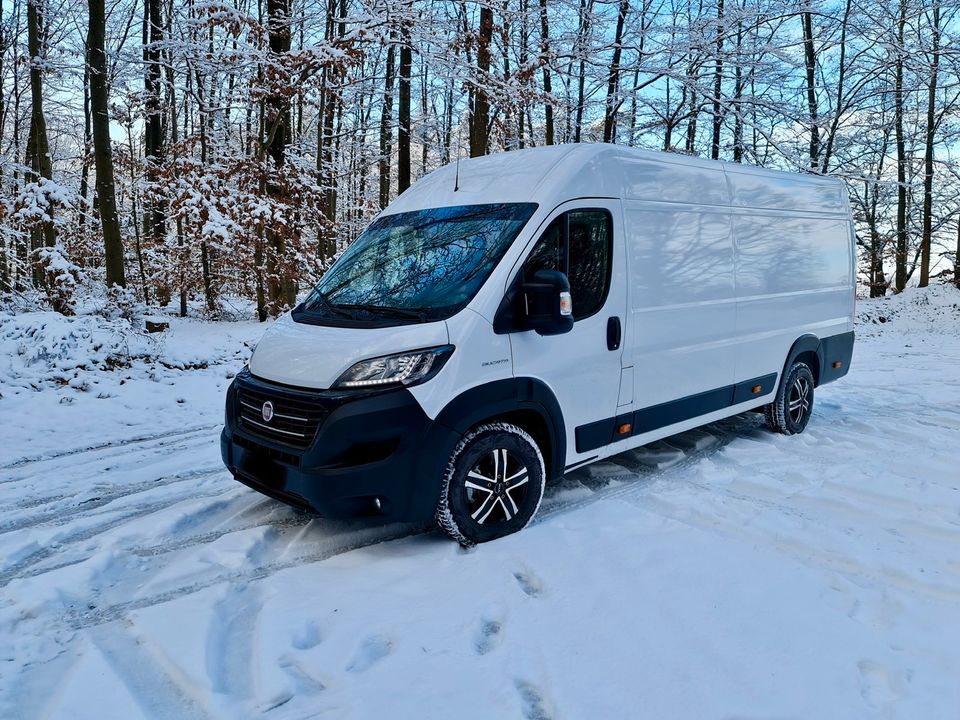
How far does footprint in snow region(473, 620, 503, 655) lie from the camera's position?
286 cm

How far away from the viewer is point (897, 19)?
16672 millimetres

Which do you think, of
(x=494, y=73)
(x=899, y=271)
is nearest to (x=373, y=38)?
(x=494, y=73)

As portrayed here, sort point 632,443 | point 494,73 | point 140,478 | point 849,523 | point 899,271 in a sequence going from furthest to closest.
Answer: point 899,271 < point 494,73 < point 140,478 < point 632,443 < point 849,523

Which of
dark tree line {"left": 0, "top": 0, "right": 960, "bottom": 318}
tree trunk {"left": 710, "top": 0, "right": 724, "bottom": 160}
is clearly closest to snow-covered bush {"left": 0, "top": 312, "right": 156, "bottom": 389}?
dark tree line {"left": 0, "top": 0, "right": 960, "bottom": 318}

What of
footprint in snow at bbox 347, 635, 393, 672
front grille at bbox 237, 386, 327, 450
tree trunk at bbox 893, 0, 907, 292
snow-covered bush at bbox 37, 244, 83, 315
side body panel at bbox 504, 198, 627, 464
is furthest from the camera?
tree trunk at bbox 893, 0, 907, 292

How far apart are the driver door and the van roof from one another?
6.4 inches

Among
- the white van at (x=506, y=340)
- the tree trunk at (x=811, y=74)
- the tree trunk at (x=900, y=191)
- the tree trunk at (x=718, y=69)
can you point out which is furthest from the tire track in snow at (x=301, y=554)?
the tree trunk at (x=900, y=191)

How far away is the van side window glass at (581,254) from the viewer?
4.17 metres

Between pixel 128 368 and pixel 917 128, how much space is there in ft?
83.8

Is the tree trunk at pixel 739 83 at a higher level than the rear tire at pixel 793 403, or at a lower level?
higher

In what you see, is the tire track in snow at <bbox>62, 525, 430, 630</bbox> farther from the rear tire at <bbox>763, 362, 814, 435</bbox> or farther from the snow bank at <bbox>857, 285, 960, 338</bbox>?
the snow bank at <bbox>857, 285, 960, 338</bbox>

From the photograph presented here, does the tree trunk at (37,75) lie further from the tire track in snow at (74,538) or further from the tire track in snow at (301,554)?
the tire track in snow at (301,554)

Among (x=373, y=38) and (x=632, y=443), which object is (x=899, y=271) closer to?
(x=373, y=38)

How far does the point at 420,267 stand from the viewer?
166 inches
